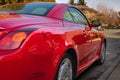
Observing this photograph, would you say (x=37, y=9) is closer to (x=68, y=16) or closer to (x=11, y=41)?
(x=68, y=16)

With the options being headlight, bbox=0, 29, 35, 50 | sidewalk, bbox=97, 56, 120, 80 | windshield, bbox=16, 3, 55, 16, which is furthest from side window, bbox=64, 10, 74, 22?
headlight, bbox=0, 29, 35, 50

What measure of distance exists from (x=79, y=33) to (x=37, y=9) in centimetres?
82

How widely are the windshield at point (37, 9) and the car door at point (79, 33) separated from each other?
1.11 ft

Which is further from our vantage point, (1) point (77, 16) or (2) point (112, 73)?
(2) point (112, 73)

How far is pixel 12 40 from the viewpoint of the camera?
381cm

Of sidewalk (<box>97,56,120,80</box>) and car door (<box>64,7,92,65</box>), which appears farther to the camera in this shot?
sidewalk (<box>97,56,120,80</box>)

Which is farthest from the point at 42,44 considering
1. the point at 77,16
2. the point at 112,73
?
the point at 112,73

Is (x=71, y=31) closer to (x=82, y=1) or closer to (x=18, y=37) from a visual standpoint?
(x=18, y=37)

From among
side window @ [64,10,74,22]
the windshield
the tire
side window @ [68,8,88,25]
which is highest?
the windshield

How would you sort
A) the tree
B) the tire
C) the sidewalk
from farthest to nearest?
the tree → the sidewalk → the tire

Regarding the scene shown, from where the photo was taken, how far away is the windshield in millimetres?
5281

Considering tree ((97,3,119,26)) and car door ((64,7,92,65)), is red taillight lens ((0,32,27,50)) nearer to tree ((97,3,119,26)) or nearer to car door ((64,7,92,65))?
car door ((64,7,92,65))

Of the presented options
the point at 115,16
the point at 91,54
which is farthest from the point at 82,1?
the point at 91,54

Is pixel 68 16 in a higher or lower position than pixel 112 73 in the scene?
higher
